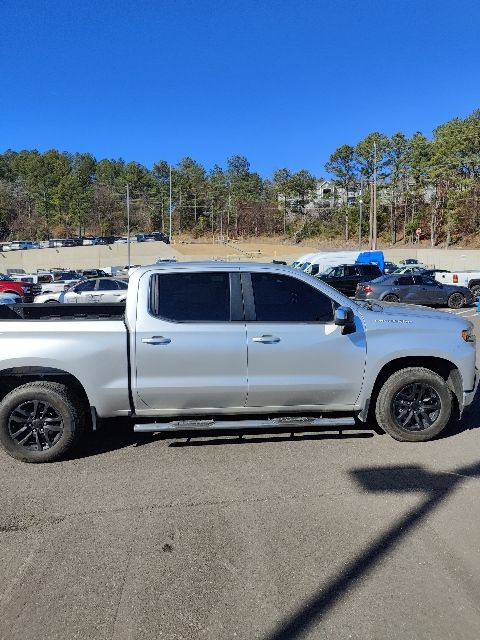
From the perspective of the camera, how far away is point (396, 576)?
2.98 meters

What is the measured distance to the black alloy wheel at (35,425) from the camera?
4.60 m

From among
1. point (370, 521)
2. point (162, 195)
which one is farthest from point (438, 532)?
point (162, 195)

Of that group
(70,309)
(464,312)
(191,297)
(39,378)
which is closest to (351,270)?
(464,312)

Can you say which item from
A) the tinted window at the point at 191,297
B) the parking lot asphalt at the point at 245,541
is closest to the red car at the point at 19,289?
the tinted window at the point at 191,297

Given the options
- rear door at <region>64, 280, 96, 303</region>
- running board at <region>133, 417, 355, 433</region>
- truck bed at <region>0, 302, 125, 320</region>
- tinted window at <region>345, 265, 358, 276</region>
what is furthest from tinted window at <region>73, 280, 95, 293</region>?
running board at <region>133, 417, 355, 433</region>

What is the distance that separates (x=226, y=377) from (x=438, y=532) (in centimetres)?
214

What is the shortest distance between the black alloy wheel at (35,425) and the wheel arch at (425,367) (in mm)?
2910

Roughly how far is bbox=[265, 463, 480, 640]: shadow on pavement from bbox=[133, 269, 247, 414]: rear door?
143 cm

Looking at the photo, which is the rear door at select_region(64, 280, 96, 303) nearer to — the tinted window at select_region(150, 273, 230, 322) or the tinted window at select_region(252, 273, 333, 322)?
the tinted window at select_region(150, 273, 230, 322)

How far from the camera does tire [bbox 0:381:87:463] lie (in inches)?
180

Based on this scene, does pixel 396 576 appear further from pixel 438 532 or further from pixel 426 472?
pixel 426 472

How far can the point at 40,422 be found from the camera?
15.2 ft

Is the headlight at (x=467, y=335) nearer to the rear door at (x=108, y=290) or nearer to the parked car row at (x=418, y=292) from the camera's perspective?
the rear door at (x=108, y=290)

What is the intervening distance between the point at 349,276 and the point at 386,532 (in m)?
23.0
